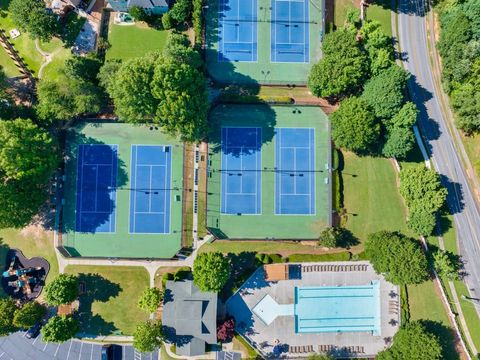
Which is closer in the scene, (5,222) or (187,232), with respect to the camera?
(5,222)

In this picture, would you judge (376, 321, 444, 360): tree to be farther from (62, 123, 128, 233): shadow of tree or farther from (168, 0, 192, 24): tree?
(168, 0, 192, 24): tree

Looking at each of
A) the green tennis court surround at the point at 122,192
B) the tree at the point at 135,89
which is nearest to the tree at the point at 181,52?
the tree at the point at 135,89

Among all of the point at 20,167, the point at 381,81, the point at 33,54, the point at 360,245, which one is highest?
the point at 33,54

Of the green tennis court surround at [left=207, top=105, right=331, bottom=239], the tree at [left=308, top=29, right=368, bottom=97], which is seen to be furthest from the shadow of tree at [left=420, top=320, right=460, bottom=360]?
the tree at [left=308, top=29, right=368, bottom=97]

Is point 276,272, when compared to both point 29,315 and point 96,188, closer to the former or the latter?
point 96,188

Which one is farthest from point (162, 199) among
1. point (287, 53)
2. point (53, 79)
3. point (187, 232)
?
point (287, 53)

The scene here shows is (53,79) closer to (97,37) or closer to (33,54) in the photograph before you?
(33,54)
